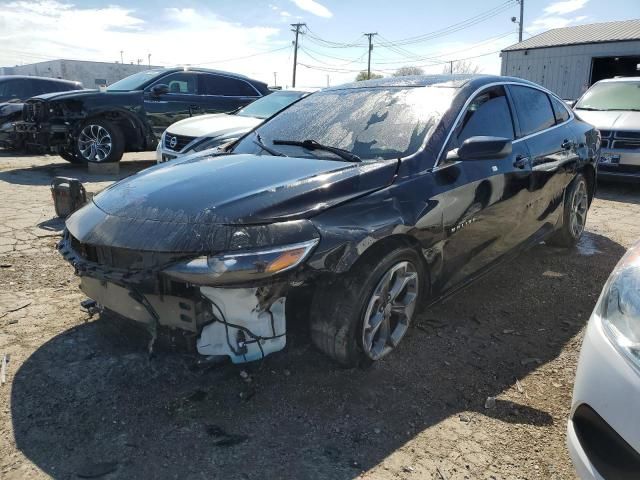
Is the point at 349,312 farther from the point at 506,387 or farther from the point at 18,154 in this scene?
the point at 18,154

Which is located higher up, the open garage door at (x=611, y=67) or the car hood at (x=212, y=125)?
the open garage door at (x=611, y=67)

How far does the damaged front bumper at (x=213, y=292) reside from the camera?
2.08 meters

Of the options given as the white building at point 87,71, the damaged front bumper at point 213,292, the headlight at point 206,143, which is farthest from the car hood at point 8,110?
the white building at point 87,71

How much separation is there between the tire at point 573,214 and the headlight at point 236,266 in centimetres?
331

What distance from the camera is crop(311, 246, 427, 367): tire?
7.87ft

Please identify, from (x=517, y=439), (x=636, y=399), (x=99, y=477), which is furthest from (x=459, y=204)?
(x=99, y=477)

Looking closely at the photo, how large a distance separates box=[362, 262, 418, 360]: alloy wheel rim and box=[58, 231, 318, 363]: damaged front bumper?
1.59 ft

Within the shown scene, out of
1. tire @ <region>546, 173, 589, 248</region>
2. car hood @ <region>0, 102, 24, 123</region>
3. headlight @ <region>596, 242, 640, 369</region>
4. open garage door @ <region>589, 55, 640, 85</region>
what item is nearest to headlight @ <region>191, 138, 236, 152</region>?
tire @ <region>546, 173, 589, 248</region>

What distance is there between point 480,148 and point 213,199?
1.54 meters

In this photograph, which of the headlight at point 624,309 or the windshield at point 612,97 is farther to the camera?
the windshield at point 612,97

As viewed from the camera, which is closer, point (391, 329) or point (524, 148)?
point (391, 329)

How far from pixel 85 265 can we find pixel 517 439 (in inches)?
84.2

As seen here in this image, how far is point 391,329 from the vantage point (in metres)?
2.80

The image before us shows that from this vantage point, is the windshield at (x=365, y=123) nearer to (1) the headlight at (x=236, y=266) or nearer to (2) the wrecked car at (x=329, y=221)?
(2) the wrecked car at (x=329, y=221)
